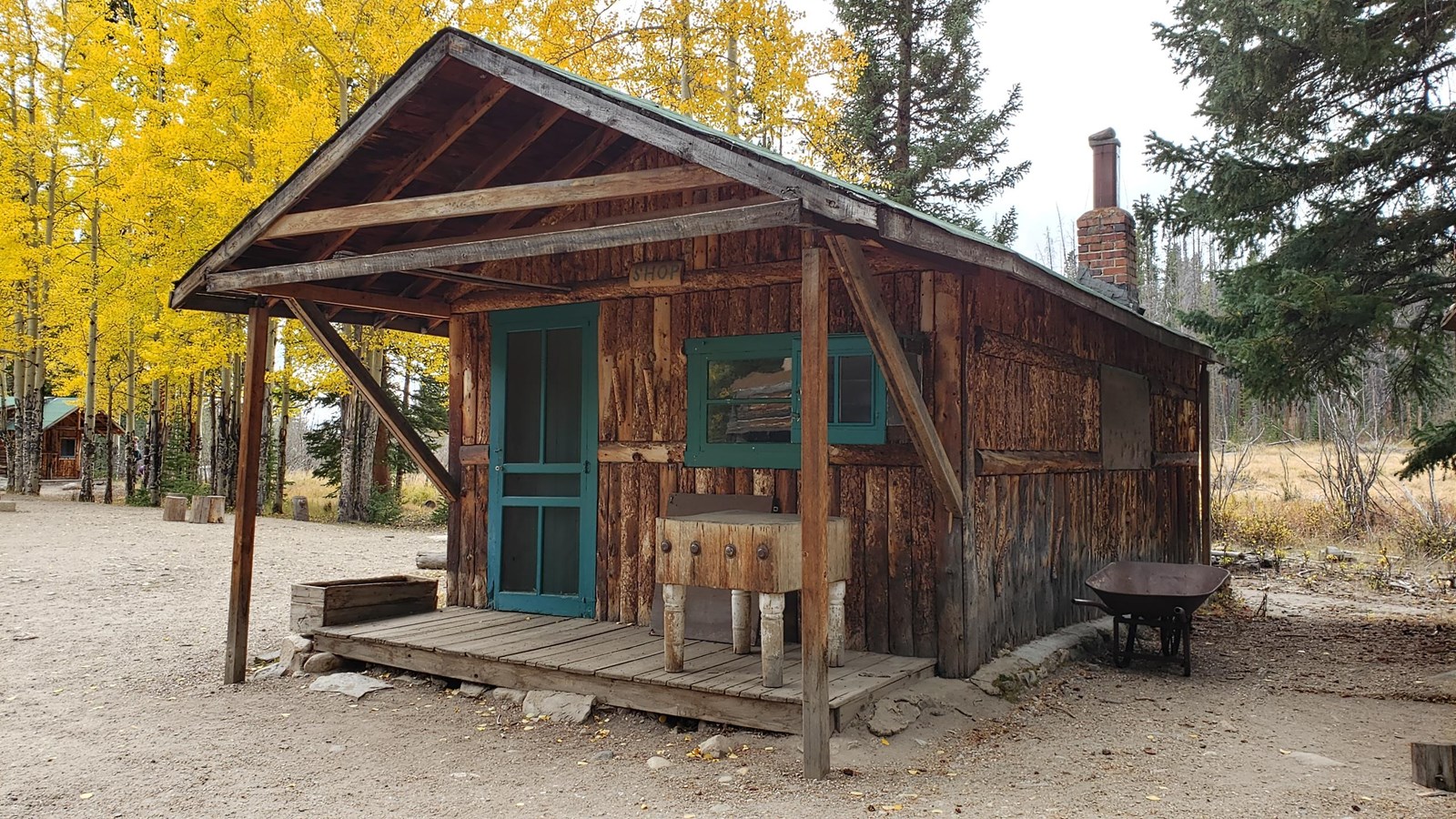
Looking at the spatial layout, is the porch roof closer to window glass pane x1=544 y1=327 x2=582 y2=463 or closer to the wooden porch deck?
window glass pane x1=544 y1=327 x2=582 y2=463

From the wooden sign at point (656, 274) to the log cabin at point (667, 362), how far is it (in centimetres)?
2

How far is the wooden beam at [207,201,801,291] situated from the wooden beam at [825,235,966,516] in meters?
0.44

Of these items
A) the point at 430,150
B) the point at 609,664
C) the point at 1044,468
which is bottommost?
the point at 609,664

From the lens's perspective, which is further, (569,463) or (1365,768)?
(569,463)

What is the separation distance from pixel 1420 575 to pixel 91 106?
77.2ft

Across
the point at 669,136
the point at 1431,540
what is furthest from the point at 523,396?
the point at 1431,540

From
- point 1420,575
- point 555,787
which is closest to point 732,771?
point 555,787

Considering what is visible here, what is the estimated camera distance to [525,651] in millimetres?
6297

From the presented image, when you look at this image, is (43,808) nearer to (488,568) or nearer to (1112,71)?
(488,568)

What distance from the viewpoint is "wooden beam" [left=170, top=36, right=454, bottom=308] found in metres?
5.73

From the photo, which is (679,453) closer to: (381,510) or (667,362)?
(667,362)

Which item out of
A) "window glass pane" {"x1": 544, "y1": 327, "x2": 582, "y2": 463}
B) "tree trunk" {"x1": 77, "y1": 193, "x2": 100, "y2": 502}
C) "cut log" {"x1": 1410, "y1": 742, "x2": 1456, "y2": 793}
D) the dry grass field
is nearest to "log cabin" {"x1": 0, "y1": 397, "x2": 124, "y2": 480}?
"tree trunk" {"x1": 77, "y1": 193, "x2": 100, "y2": 502}

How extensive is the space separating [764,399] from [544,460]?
6.76ft

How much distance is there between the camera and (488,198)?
17.9 ft
